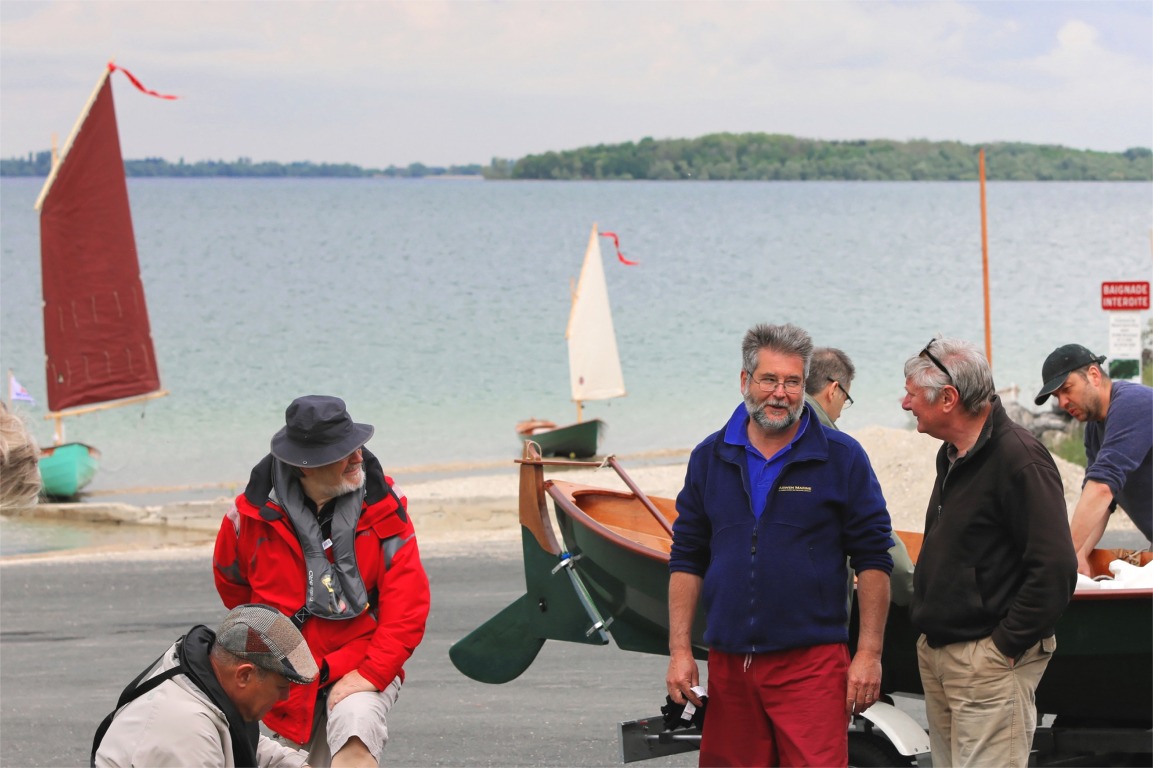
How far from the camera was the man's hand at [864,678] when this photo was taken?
3.93 metres

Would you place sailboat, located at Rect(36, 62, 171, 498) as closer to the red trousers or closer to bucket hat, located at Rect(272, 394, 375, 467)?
bucket hat, located at Rect(272, 394, 375, 467)

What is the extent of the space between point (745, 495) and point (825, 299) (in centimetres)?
5738

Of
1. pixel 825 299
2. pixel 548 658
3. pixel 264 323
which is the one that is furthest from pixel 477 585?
pixel 825 299

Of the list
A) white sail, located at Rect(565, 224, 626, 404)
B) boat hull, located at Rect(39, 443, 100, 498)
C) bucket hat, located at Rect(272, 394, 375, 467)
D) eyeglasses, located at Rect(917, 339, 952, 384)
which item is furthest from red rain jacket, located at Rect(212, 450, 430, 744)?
white sail, located at Rect(565, 224, 626, 404)

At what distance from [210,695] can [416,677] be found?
4.69m

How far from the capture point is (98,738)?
3189 millimetres

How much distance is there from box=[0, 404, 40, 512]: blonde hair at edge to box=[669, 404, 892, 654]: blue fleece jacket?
73.7 inches

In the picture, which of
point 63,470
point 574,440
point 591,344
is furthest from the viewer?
point 591,344

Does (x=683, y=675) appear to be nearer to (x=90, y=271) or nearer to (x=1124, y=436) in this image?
(x=1124, y=436)

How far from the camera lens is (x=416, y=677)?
7.72m

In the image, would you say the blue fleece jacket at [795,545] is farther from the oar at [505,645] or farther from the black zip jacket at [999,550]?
the oar at [505,645]

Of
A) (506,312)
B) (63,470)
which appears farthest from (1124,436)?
(506,312)

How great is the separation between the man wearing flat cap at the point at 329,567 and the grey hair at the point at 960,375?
5.43 feet

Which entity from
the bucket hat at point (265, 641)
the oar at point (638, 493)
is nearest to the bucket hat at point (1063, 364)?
the oar at point (638, 493)
